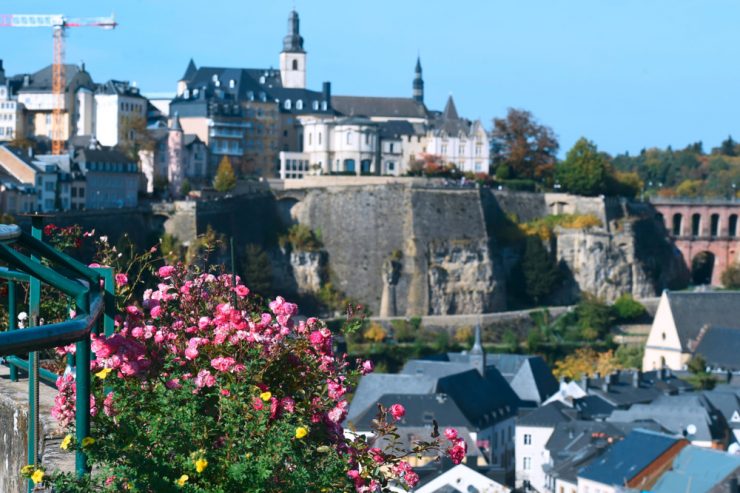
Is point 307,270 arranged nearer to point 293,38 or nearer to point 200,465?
point 293,38

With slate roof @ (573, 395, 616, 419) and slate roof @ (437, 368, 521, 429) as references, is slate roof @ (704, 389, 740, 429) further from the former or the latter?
slate roof @ (437, 368, 521, 429)

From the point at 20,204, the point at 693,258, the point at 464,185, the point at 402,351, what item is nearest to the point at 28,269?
the point at 20,204

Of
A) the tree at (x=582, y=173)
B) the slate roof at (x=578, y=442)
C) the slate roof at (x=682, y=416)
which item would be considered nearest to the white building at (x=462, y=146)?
the tree at (x=582, y=173)

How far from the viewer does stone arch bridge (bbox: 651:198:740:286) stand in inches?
2908

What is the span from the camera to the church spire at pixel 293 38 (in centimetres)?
7688

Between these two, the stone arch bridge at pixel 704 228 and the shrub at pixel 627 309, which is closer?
the shrub at pixel 627 309

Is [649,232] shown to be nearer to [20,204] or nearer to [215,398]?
[20,204]

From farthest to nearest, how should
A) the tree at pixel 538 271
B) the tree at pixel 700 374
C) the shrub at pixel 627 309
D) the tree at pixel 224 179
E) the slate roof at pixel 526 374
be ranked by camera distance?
the tree at pixel 224 179 < the tree at pixel 538 271 < the shrub at pixel 627 309 < the tree at pixel 700 374 < the slate roof at pixel 526 374

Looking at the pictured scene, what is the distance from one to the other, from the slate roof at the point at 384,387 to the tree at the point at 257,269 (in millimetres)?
9910

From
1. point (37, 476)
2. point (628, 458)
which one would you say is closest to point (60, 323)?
point (37, 476)

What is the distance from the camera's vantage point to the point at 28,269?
4141 millimetres

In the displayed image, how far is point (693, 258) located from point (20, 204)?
35.9 meters

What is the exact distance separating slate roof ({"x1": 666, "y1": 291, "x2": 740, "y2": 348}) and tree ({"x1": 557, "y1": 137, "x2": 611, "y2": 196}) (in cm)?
1021

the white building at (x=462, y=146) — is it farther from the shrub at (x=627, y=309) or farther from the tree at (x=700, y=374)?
the tree at (x=700, y=374)
